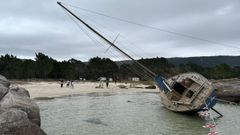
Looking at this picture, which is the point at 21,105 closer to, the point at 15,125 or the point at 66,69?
the point at 15,125

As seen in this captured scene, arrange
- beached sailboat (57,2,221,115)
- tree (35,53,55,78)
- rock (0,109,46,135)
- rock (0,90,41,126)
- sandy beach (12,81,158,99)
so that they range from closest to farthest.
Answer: rock (0,109,46,135), rock (0,90,41,126), beached sailboat (57,2,221,115), sandy beach (12,81,158,99), tree (35,53,55,78)

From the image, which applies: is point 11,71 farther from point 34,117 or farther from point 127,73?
point 34,117

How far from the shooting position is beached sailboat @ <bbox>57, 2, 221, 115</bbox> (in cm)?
2755

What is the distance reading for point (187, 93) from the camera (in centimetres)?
2994

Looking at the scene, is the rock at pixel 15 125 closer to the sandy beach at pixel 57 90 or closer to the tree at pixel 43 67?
the sandy beach at pixel 57 90

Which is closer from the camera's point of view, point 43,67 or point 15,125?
point 15,125

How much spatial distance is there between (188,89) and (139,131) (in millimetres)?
10287

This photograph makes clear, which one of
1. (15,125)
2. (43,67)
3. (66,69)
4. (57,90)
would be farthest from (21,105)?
(66,69)

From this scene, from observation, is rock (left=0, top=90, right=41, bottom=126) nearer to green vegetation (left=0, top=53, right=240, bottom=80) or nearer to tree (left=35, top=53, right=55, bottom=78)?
green vegetation (left=0, top=53, right=240, bottom=80)

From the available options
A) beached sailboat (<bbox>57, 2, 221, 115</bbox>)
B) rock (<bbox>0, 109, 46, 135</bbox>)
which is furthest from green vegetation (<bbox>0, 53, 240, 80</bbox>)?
rock (<bbox>0, 109, 46, 135</bbox>)

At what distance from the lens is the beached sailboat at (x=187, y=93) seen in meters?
27.5

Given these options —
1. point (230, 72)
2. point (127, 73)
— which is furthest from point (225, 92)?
point (127, 73)

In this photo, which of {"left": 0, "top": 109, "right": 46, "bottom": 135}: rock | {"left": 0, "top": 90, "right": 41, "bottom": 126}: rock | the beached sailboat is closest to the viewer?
{"left": 0, "top": 109, "right": 46, "bottom": 135}: rock

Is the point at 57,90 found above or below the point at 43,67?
below
